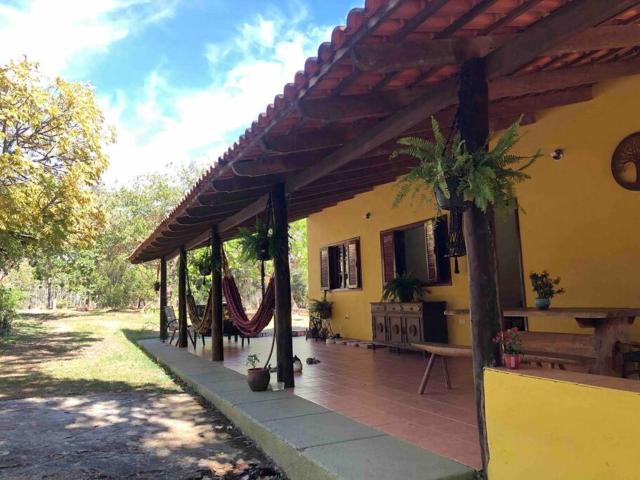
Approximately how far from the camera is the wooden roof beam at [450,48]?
2191 millimetres

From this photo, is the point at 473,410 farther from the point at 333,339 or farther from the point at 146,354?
the point at 146,354

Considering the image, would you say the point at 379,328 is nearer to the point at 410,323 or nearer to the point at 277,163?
the point at 410,323

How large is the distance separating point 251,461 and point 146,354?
632 centimetres

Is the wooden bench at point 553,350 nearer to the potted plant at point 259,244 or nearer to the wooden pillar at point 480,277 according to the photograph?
the wooden pillar at point 480,277

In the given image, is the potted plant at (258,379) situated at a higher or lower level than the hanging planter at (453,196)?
lower

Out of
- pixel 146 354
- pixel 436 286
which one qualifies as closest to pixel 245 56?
pixel 146 354

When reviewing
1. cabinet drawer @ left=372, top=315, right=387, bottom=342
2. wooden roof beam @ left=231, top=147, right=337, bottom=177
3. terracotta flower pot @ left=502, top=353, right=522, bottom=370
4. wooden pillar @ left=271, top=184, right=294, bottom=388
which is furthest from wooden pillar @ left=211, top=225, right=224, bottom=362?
terracotta flower pot @ left=502, top=353, right=522, bottom=370

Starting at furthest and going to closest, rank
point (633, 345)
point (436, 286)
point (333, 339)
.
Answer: point (333, 339)
point (436, 286)
point (633, 345)

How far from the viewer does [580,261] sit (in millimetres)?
4422

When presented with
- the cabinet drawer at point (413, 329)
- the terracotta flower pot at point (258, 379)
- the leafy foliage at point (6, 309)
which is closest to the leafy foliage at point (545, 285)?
the cabinet drawer at point (413, 329)

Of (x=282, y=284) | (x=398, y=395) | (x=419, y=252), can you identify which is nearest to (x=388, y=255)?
(x=419, y=252)

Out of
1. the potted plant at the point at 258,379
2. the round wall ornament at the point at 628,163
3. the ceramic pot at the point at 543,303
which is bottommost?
the potted plant at the point at 258,379

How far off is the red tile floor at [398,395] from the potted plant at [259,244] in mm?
1318

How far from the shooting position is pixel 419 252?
773 cm
